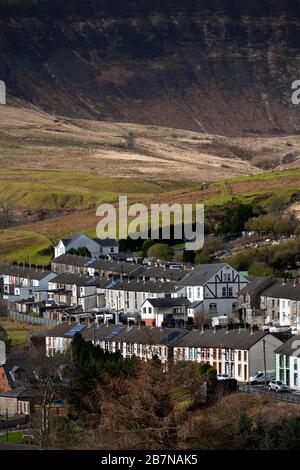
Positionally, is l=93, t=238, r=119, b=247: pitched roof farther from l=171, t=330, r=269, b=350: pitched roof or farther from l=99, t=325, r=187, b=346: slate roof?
l=171, t=330, r=269, b=350: pitched roof

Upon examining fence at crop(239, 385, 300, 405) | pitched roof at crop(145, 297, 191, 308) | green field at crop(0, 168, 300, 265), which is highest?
green field at crop(0, 168, 300, 265)

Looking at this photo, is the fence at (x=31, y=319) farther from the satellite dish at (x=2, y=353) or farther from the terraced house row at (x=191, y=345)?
the satellite dish at (x=2, y=353)

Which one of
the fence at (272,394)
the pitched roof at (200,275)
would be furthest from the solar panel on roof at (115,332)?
the fence at (272,394)

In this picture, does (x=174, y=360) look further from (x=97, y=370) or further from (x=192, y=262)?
(x=192, y=262)

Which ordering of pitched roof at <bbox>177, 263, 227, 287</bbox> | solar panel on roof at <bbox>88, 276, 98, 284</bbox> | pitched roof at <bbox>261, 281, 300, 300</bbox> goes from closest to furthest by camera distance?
pitched roof at <bbox>261, 281, 300, 300</bbox> < pitched roof at <bbox>177, 263, 227, 287</bbox> < solar panel on roof at <bbox>88, 276, 98, 284</bbox>

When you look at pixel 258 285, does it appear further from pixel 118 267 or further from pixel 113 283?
pixel 118 267

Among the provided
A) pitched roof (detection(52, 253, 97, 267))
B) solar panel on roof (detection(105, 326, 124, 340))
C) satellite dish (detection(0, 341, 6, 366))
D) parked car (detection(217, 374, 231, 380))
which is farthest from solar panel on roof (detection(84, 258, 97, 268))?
parked car (detection(217, 374, 231, 380))

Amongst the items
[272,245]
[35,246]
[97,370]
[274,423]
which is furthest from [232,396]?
[35,246]
